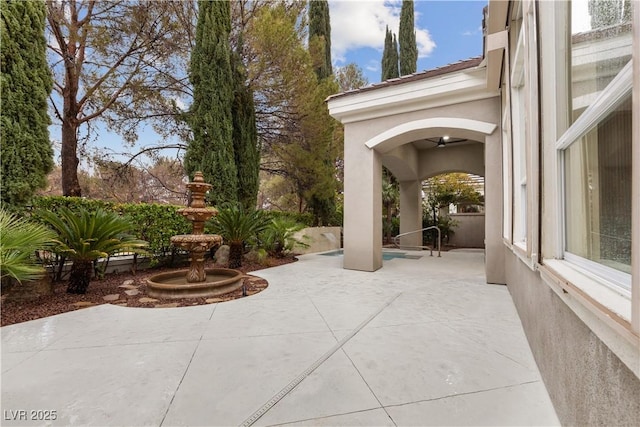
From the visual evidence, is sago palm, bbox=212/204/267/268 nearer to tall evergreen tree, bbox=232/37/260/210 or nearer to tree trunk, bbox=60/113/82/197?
tall evergreen tree, bbox=232/37/260/210

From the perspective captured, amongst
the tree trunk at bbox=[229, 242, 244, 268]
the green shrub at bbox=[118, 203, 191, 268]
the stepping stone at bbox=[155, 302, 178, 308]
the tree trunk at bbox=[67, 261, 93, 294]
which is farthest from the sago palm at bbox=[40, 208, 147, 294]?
the tree trunk at bbox=[229, 242, 244, 268]

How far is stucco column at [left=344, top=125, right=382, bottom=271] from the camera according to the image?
274 inches

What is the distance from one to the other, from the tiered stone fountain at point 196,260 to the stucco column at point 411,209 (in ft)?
27.6

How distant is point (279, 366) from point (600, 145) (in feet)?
8.58

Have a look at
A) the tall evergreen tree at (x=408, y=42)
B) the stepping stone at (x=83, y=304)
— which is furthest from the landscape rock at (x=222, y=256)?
the tall evergreen tree at (x=408, y=42)

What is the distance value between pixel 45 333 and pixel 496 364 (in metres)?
4.64

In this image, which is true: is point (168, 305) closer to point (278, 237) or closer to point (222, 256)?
point (222, 256)

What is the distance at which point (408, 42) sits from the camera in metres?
19.6

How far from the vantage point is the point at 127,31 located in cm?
980

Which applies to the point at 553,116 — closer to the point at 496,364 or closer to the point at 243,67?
the point at 496,364

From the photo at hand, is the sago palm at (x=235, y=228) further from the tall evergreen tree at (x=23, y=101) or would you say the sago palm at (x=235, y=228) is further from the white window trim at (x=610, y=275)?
the white window trim at (x=610, y=275)

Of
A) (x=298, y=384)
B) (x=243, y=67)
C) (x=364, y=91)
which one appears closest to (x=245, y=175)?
(x=243, y=67)

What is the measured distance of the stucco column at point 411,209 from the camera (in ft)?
38.4

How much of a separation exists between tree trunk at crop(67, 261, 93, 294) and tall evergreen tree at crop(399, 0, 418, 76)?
66.1ft
